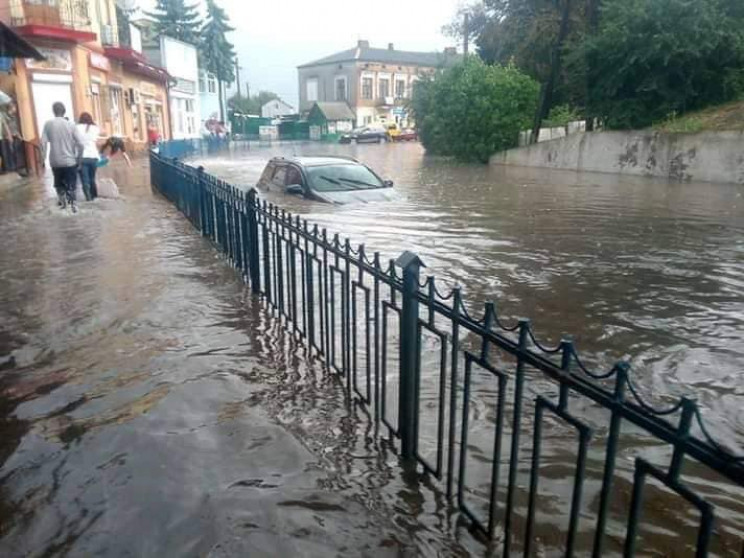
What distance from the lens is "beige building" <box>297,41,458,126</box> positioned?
277 ft

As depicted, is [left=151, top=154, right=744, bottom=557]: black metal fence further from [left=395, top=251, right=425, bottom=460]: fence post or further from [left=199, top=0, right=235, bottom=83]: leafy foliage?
[left=199, top=0, right=235, bottom=83]: leafy foliage

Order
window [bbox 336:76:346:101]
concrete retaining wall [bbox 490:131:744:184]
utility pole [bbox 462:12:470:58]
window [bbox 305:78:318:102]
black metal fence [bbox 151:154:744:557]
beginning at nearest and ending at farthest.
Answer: black metal fence [bbox 151:154:744:557]
concrete retaining wall [bbox 490:131:744:184]
utility pole [bbox 462:12:470:58]
window [bbox 336:76:346:101]
window [bbox 305:78:318:102]

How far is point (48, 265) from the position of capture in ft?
25.6

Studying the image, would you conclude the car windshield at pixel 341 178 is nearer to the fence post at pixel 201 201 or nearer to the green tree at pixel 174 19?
the fence post at pixel 201 201

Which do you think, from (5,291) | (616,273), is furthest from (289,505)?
(616,273)

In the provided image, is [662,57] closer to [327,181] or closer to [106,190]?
[327,181]

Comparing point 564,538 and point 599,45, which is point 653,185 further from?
point 564,538

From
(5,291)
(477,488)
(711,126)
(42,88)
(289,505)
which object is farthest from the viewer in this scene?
(42,88)

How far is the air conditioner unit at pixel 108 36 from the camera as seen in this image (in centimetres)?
Result: 2827

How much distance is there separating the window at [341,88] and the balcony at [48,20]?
214 ft

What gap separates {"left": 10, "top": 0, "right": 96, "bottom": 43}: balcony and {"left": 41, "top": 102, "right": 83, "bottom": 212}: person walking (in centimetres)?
1311

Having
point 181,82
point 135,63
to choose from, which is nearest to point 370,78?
point 181,82

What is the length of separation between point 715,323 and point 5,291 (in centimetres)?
694

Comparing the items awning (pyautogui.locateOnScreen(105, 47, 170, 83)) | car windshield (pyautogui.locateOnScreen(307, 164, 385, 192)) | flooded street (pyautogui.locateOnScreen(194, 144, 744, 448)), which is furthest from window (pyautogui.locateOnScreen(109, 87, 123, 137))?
car windshield (pyautogui.locateOnScreen(307, 164, 385, 192))
